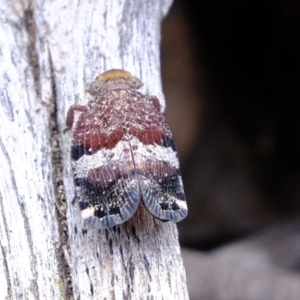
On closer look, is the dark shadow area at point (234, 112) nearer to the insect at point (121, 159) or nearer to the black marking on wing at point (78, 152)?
the insect at point (121, 159)

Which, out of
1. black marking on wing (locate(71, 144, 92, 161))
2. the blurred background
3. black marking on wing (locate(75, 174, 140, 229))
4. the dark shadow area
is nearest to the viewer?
black marking on wing (locate(75, 174, 140, 229))

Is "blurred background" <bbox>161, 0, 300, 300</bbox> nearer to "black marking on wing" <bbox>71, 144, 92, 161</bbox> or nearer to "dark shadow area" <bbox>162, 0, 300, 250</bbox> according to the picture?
"dark shadow area" <bbox>162, 0, 300, 250</bbox>

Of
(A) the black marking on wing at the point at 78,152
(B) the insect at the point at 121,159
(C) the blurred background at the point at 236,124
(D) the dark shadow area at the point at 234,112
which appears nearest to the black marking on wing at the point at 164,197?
(B) the insect at the point at 121,159

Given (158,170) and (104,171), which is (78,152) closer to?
(104,171)

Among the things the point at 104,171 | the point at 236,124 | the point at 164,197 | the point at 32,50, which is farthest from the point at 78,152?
the point at 236,124

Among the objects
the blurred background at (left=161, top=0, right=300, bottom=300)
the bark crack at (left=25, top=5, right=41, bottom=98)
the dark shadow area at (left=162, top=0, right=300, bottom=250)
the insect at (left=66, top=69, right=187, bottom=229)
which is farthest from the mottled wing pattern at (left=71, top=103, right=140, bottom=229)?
the dark shadow area at (left=162, top=0, right=300, bottom=250)

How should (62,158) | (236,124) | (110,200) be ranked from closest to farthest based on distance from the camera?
Answer: (110,200) → (62,158) → (236,124)

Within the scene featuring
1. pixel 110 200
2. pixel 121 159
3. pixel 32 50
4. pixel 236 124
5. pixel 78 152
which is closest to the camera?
pixel 110 200
